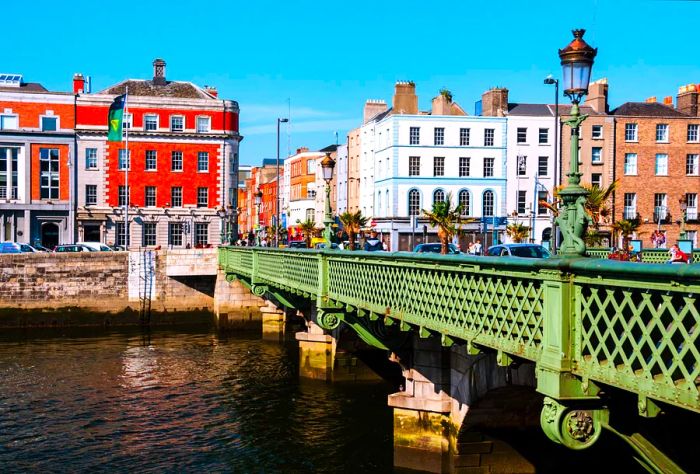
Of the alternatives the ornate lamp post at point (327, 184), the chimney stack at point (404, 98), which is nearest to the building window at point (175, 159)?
the chimney stack at point (404, 98)

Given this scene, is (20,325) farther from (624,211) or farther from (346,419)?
(624,211)

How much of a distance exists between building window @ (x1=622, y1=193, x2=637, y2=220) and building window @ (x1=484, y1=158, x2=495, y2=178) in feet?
35.2

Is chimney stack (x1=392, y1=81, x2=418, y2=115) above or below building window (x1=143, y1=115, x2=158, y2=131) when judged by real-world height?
above

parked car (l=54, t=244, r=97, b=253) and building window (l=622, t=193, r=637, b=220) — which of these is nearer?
parked car (l=54, t=244, r=97, b=253)

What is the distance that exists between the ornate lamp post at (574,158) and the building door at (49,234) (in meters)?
62.1

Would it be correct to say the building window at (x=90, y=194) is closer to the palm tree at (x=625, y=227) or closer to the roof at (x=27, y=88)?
the roof at (x=27, y=88)

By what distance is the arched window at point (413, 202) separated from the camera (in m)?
67.1

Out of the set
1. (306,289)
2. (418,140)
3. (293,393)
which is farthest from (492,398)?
(418,140)

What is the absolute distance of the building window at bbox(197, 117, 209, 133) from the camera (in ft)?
228

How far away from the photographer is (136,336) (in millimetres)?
43406

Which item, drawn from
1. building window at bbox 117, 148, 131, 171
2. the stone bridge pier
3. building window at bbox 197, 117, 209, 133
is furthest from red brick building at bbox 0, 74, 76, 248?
the stone bridge pier

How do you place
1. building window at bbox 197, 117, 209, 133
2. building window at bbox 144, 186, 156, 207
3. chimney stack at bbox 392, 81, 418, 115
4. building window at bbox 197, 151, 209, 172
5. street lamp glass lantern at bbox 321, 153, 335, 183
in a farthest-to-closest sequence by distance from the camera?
chimney stack at bbox 392, 81, 418, 115, building window at bbox 197, 151, 209, 172, building window at bbox 197, 117, 209, 133, building window at bbox 144, 186, 156, 207, street lamp glass lantern at bbox 321, 153, 335, 183

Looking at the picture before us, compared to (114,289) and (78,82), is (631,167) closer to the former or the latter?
(114,289)

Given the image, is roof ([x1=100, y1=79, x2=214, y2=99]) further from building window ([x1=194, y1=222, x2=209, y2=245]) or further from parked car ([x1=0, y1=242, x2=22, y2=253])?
parked car ([x1=0, y1=242, x2=22, y2=253])
